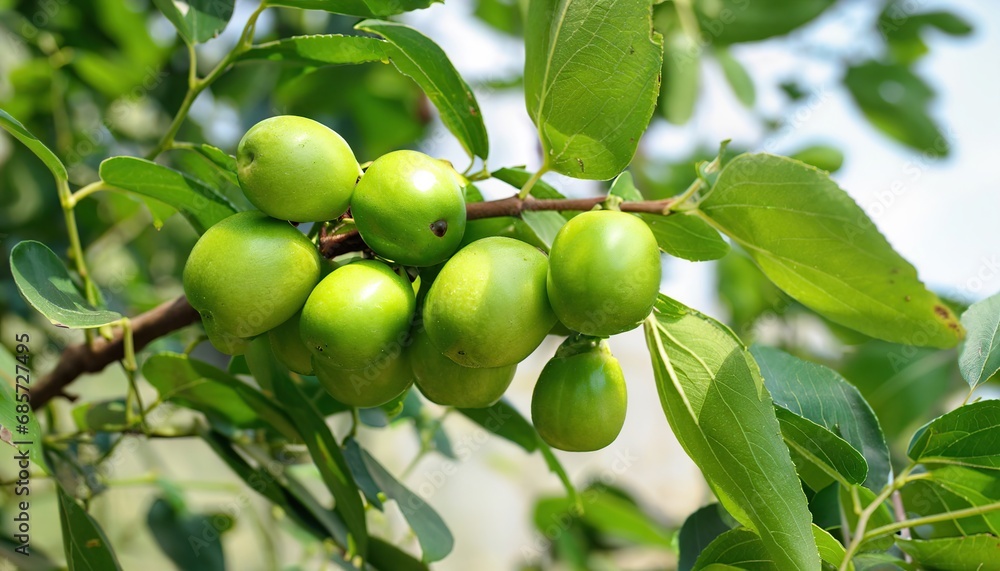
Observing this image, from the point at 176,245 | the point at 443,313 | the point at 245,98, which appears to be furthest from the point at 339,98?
the point at 443,313

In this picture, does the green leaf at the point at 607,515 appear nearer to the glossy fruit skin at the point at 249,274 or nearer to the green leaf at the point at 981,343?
the green leaf at the point at 981,343

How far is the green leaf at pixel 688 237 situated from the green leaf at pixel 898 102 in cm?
192

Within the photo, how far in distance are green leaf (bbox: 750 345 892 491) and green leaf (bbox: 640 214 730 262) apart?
15 cm

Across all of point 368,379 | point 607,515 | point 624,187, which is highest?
point 624,187

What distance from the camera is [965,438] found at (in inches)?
32.8

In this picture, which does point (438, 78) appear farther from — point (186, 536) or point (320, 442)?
point (186, 536)

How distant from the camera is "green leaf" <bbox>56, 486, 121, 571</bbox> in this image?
91 cm

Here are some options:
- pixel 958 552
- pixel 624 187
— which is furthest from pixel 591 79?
pixel 958 552

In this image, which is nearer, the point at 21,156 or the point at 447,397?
the point at 447,397

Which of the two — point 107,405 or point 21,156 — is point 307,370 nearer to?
point 107,405

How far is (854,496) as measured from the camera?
859mm

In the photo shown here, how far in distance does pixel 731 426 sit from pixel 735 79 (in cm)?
169

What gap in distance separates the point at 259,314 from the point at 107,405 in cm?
62

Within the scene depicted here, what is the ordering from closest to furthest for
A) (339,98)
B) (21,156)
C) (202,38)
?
(202,38), (21,156), (339,98)
